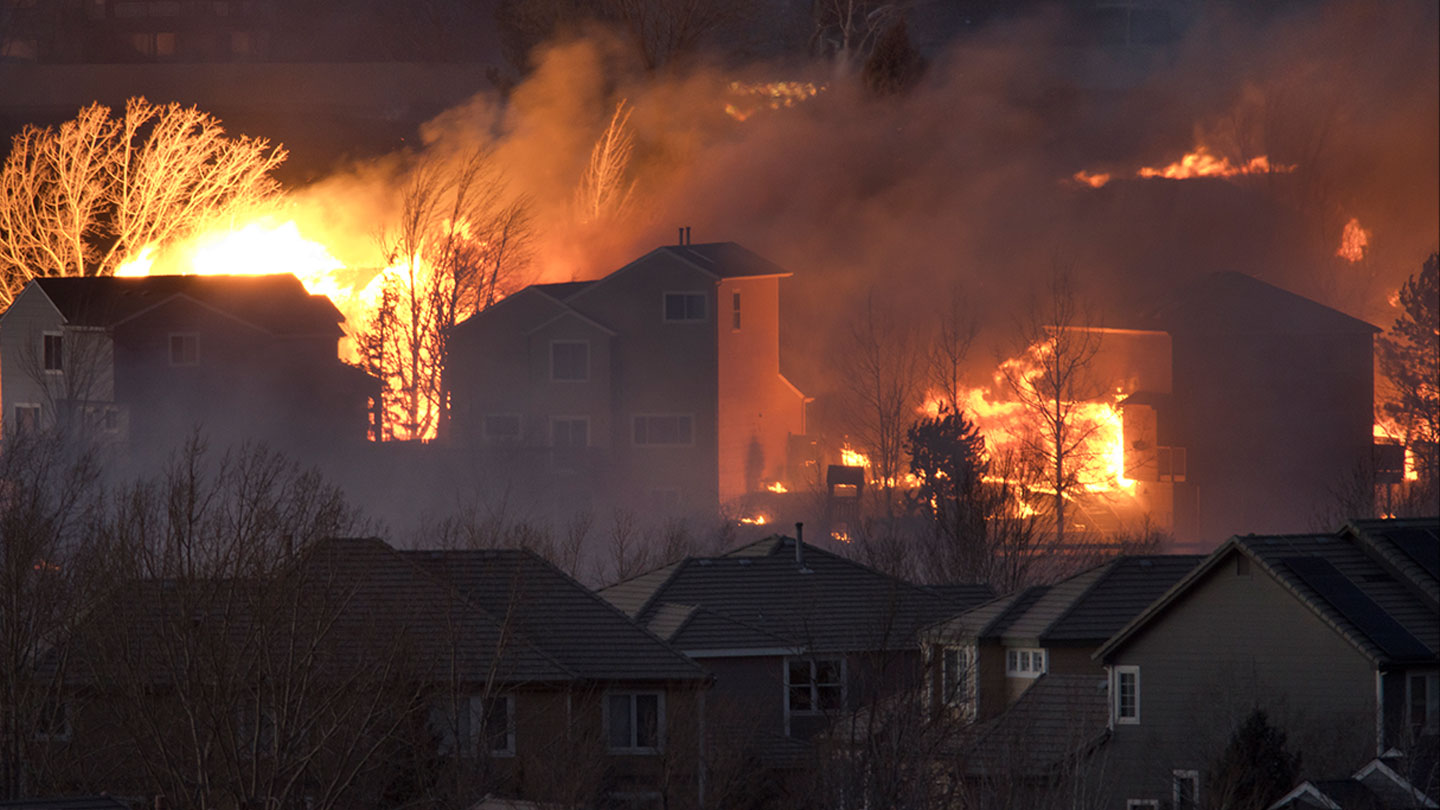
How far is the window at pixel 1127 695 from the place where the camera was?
101 feet

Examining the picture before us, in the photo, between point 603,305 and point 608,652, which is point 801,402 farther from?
point 608,652

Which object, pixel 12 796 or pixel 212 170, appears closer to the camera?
pixel 12 796

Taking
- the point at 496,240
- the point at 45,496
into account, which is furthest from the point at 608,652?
the point at 496,240

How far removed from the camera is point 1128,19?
99125 millimetres

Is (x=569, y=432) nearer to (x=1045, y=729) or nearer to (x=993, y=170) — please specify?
(x=993, y=170)

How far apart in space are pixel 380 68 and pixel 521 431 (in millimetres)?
43622

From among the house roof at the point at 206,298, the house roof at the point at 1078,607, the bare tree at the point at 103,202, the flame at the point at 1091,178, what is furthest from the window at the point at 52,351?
the flame at the point at 1091,178

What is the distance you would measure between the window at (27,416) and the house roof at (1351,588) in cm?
4095

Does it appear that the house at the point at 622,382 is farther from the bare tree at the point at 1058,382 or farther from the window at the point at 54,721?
the window at the point at 54,721

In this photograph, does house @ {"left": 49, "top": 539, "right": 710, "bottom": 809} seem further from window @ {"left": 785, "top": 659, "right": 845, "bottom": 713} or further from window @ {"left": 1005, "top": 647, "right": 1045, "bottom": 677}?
window @ {"left": 1005, "top": 647, "right": 1045, "bottom": 677}

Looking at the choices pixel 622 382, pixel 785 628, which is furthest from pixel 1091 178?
pixel 785 628

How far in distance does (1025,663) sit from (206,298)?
3696 centimetres

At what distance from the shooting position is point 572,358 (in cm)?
6481

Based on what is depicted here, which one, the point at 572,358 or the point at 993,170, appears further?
the point at 993,170
